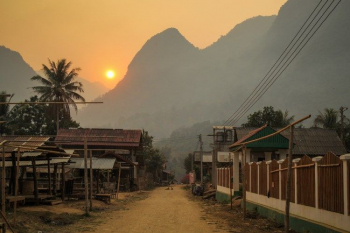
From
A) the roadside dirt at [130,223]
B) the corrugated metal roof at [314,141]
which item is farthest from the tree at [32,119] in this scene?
the roadside dirt at [130,223]

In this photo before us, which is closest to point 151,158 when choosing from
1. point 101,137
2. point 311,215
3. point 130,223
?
point 101,137

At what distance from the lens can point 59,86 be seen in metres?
56.5

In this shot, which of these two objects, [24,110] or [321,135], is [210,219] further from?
[24,110]

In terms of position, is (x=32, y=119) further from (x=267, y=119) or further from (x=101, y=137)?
(x=267, y=119)

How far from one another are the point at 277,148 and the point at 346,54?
171 metres

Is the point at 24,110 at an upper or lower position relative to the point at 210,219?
upper

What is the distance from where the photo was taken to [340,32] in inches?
7648

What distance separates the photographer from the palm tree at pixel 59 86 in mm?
56094

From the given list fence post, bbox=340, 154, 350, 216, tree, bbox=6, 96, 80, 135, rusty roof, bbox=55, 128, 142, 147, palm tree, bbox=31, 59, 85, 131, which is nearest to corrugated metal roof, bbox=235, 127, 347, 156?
rusty roof, bbox=55, 128, 142, 147

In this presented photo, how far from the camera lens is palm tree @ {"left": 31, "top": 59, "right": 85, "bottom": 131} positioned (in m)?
56.1

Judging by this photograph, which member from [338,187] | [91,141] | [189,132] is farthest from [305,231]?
[189,132]

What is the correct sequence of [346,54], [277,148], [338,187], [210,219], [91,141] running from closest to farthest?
1. [338,187]
2. [210,219]
3. [277,148]
4. [91,141]
5. [346,54]

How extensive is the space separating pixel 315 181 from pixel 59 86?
1875 inches

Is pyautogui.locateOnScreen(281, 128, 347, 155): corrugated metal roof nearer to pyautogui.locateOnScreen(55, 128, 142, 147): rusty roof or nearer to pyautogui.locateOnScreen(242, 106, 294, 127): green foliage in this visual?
pyautogui.locateOnScreen(242, 106, 294, 127): green foliage
